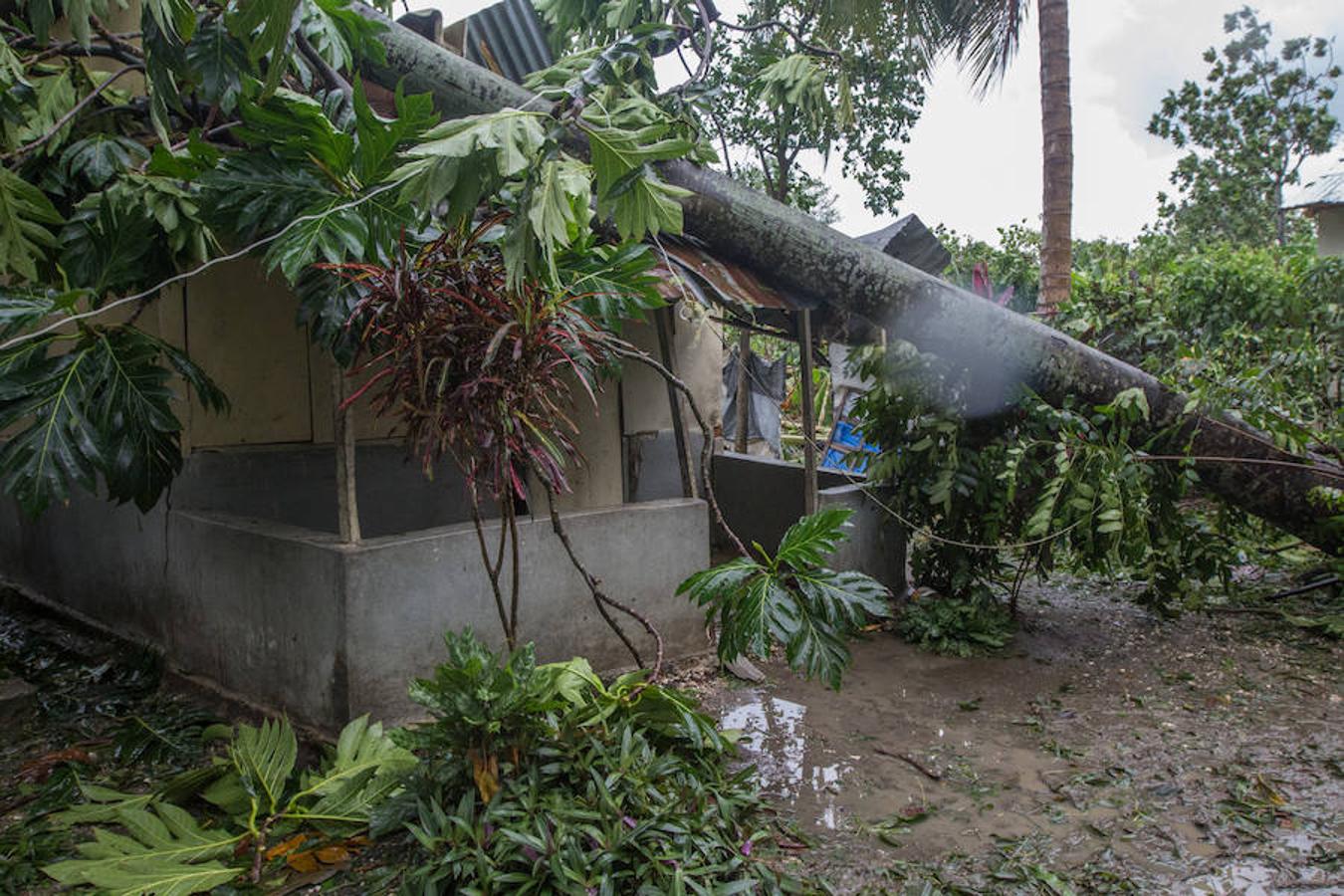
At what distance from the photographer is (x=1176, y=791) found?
11.5 ft

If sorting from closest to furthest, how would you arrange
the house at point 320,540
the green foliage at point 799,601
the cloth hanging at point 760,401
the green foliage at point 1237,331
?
the green foliage at point 799,601 → the house at point 320,540 → the green foliage at point 1237,331 → the cloth hanging at point 760,401

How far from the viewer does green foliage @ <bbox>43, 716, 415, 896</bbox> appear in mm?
2727

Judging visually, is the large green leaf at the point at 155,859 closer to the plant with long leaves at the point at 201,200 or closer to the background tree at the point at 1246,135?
the plant with long leaves at the point at 201,200

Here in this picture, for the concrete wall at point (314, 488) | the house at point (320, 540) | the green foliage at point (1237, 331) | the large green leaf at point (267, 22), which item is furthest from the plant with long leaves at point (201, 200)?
the green foliage at point (1237, 331)

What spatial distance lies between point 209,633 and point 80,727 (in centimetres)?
65

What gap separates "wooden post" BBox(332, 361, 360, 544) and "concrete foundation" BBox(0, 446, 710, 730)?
0.26 feet

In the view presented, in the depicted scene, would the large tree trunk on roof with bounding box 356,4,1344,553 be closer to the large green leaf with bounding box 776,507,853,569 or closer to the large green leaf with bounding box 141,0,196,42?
the large green leaf with bounding box 141,0,196,42

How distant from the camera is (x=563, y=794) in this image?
2.93 meters

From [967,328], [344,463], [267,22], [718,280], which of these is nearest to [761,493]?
[967,328]

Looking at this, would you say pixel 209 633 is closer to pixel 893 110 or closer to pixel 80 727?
pixel 80 727

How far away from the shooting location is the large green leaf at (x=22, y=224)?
3.65 meters

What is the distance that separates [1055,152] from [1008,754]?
6179mm

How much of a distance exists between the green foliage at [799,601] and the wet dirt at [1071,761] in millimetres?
627

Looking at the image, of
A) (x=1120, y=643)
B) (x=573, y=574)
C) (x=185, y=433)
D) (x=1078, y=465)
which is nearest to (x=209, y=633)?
(x=185, y=433)
